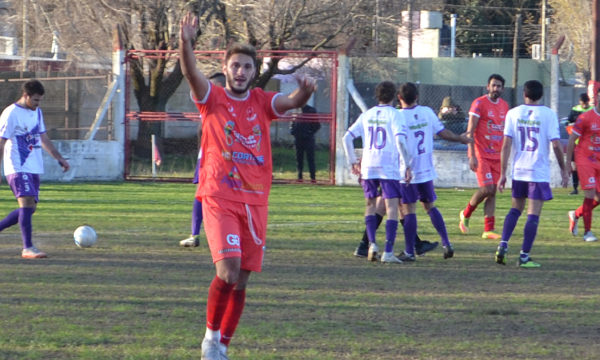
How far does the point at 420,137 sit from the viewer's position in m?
10.6

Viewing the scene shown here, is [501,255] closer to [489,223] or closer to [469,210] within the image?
[489,223]

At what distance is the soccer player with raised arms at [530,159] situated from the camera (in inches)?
396

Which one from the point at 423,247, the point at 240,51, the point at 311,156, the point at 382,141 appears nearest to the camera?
Result: the point at 240,51

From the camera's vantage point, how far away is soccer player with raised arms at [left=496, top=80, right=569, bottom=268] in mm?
10047

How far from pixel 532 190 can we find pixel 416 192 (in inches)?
47.1

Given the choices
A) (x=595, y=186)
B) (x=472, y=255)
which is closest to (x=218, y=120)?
(x=472, y=255)

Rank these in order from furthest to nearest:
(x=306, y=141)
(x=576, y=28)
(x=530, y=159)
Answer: (x=576, y=28)
(x=306, y=141)
(x=530, y=159)

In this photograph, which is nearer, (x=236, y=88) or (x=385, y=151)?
(x=236, y=88)

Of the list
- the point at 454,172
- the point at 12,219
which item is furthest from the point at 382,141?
the point at 454,172

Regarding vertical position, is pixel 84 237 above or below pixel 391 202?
below

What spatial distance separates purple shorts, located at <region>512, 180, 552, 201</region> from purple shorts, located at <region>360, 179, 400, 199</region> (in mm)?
1201

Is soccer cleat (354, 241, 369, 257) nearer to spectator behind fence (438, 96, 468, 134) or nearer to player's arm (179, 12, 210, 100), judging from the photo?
player's arm (179, 12, 210, 100)

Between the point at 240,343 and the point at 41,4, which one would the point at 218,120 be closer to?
the point at 240,343

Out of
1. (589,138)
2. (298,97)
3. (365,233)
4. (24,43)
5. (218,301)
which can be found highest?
(24,43)
